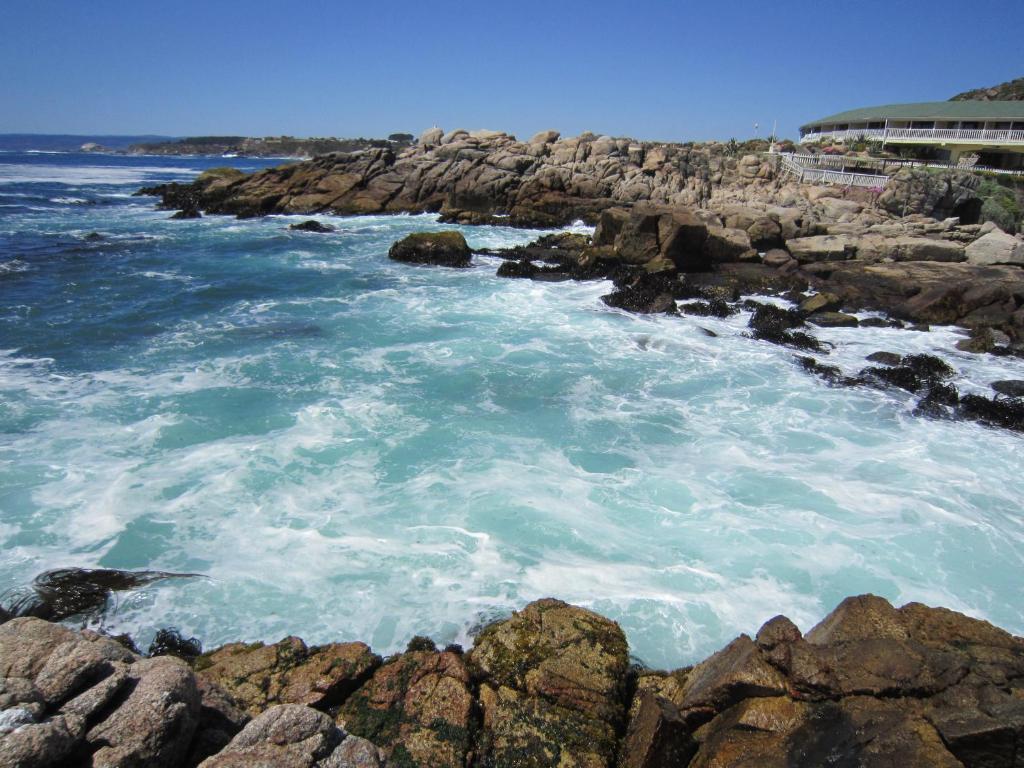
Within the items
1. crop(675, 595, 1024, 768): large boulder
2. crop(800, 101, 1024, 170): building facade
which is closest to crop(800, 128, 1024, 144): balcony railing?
crop(800, 101, 1024, 170): building facade

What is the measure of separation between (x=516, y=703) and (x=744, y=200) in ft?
123

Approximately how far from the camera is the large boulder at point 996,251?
75.2 feet

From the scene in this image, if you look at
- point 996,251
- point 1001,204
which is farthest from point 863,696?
point 1001,204

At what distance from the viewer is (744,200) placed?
120 ft

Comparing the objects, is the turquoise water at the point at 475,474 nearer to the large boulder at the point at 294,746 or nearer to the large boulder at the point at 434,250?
the large boulder at the point at 294,746

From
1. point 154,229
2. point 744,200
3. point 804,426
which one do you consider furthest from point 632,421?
point 154,229

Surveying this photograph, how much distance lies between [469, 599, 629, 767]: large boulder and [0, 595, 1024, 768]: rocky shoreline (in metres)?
0.02

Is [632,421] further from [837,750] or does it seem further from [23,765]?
[23,765]

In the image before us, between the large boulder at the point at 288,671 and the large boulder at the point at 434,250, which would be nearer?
the large boulder at the point at 288,671

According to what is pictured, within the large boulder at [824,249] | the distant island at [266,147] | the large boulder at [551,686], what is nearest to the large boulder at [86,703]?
the large boulder at [551,686]

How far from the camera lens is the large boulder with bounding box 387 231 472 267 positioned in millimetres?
26703

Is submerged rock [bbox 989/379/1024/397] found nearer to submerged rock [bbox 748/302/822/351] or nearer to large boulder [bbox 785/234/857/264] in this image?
submerged rock [bbox 748/302/822/351]

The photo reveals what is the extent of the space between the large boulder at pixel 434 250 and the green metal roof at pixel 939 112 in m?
44.2

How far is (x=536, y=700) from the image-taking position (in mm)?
5086
